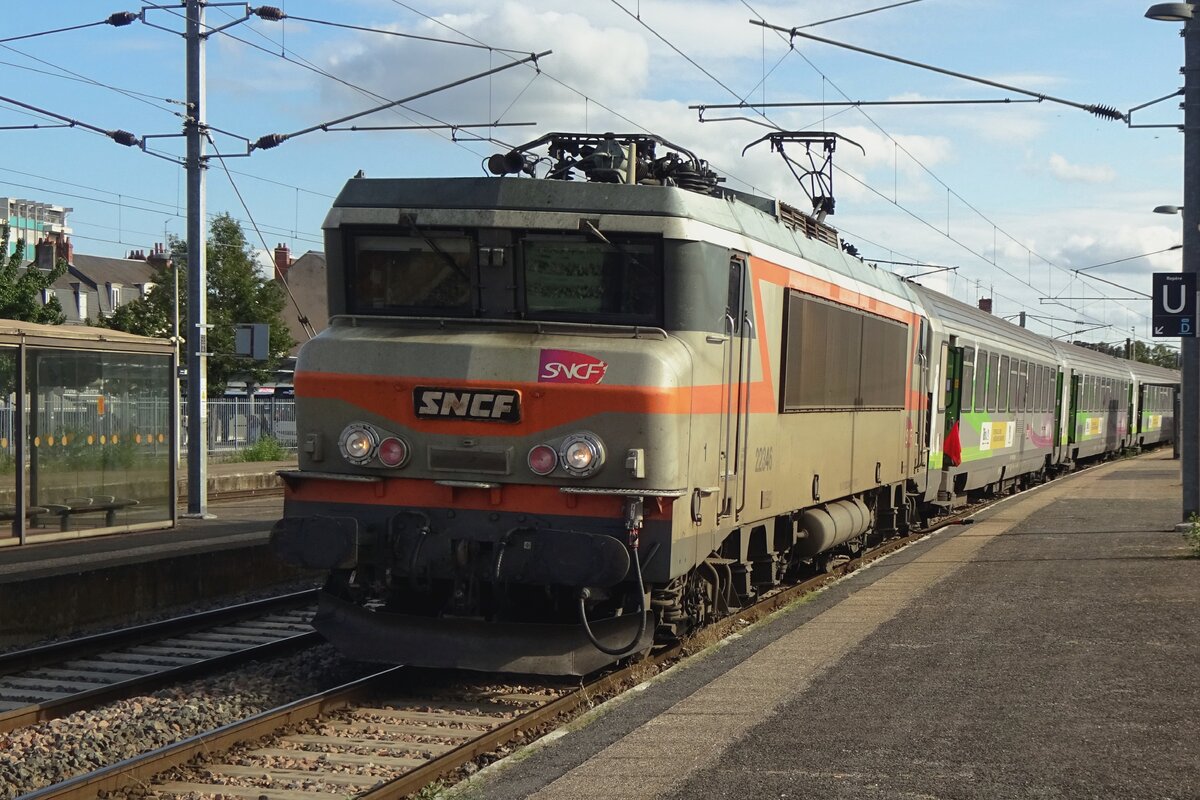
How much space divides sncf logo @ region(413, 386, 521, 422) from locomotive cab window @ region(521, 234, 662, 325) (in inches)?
29.6

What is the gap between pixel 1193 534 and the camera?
17.4 m

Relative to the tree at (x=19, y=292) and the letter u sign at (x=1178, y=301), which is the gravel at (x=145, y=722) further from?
the tree at (x=19, y=292)

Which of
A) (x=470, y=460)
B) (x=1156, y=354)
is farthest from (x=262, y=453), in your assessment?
(x=1156, y=354)

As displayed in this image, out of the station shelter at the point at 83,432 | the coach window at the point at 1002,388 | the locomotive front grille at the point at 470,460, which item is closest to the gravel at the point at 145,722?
the locomotive front grille at the point at 470,460

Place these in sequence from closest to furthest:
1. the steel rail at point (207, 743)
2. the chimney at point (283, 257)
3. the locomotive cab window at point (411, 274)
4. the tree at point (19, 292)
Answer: the steel rail at point (207, 743) → the locomotive cab window at point (411, 274) → the tree at point (19, 292) → the chimney at point (283, 257)

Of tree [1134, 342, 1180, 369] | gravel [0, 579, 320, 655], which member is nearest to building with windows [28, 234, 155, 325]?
gravel [0, 579, 320, 655]

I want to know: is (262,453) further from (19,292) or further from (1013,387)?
(1013,387)

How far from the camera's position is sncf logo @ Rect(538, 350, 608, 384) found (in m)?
9.04

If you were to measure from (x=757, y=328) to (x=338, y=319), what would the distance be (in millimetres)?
3059

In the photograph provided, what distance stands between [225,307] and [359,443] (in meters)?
41.4

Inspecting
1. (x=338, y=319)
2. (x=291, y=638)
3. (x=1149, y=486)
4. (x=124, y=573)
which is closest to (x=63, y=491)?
(x=124, y=573)

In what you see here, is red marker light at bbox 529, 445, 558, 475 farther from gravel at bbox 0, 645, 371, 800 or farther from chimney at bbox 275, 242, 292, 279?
chimney at bbox 275, 242, 292, 279

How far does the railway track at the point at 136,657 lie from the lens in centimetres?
935

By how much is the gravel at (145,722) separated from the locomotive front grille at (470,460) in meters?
1.88
